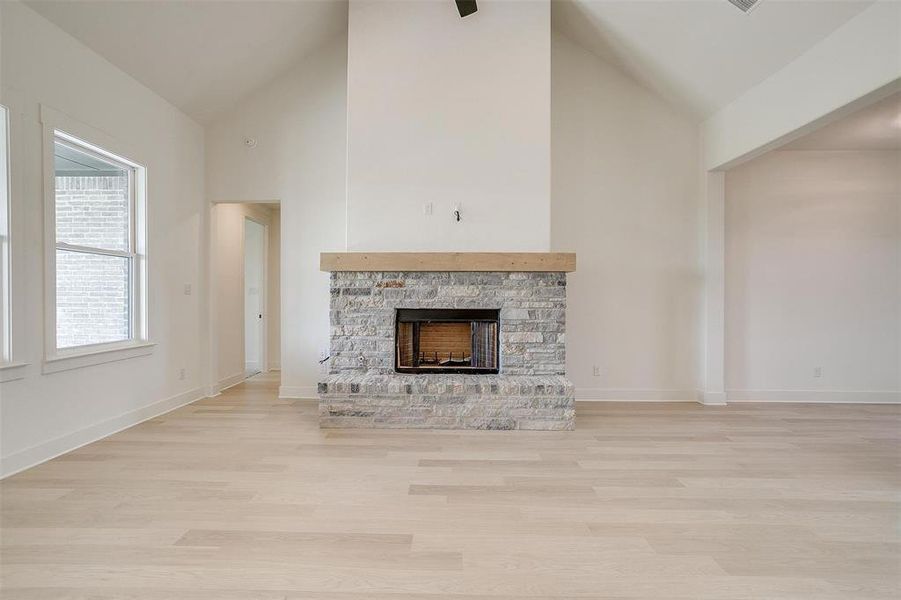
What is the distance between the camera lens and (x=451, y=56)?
4098 millimetres

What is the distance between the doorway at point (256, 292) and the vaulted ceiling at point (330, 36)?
1.97 m

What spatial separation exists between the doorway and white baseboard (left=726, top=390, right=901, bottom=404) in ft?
19.2

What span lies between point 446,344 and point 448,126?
198cm

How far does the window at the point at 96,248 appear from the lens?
3.21 m

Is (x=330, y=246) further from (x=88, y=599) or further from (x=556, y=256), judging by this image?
(x=88, y=599)

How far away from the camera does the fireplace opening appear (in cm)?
415

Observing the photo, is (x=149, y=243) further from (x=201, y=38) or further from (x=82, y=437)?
(x=201, y=38)

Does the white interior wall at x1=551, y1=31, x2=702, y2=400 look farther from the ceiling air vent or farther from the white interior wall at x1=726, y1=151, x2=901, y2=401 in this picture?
the ceiling air vent

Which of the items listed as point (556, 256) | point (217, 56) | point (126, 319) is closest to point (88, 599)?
point (126, 319)

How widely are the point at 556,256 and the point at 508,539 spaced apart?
2458 mm

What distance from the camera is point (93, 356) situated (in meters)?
3.38

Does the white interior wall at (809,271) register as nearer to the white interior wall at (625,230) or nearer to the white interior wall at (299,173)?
the white interior wall at (625,230)

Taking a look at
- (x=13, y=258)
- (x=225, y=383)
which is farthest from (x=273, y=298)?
→ (x=13, y=258)

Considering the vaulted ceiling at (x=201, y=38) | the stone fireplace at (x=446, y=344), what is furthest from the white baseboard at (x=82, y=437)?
the vaulted ceiling at (x=201, y=38)
